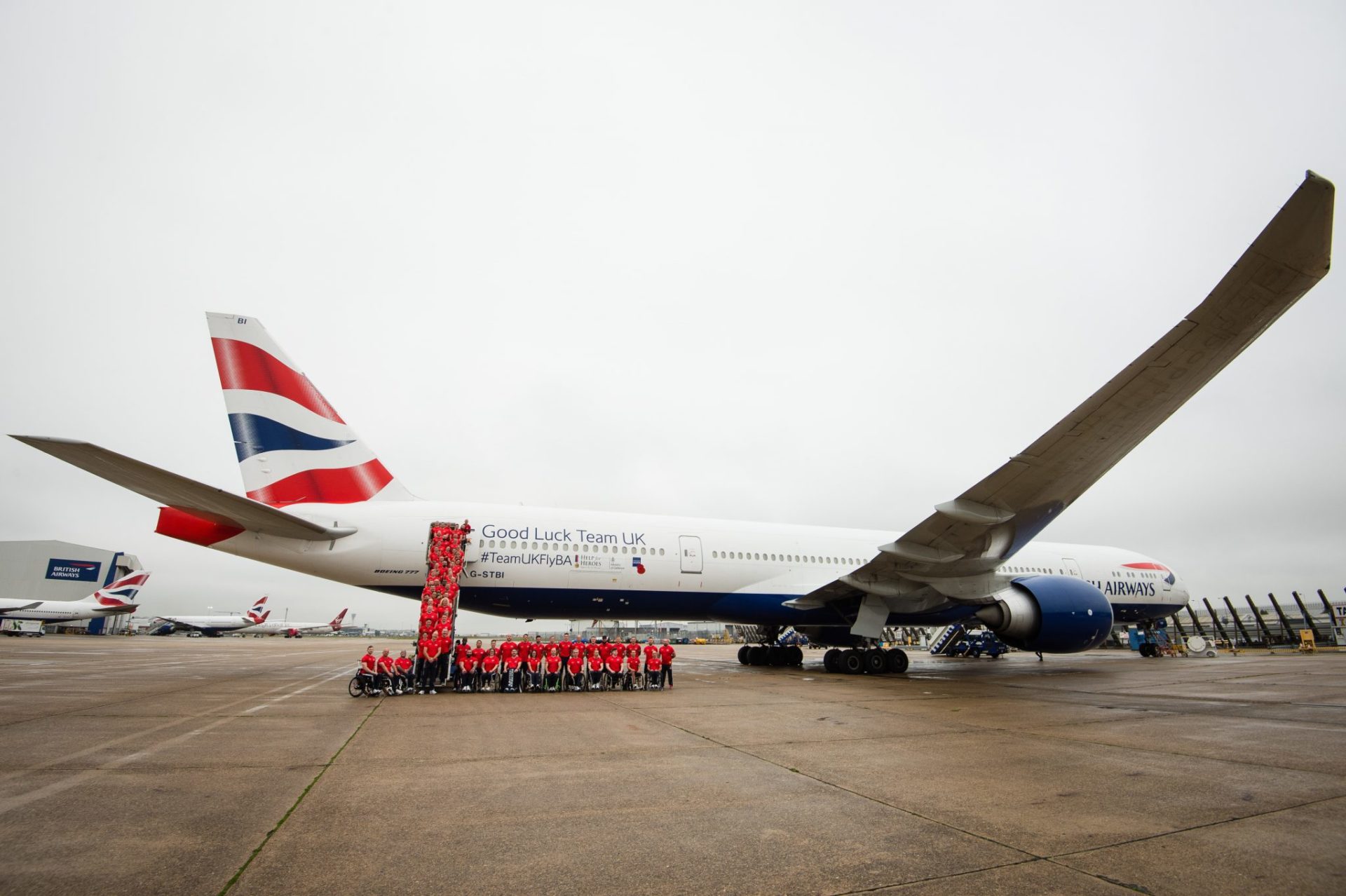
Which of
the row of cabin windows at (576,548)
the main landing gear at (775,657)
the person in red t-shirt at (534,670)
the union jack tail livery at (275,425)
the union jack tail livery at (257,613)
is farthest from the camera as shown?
the union jack tail livery at (257,613)

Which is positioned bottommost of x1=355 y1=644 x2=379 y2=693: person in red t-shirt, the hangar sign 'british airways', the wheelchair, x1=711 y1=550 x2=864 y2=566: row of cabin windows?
the wheelchair

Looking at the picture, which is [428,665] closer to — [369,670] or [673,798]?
[369,670]

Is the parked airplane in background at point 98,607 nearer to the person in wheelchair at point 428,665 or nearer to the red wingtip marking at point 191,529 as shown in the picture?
the red wingtip marking at point 191,529

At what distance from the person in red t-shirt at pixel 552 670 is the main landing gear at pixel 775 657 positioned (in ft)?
25.2

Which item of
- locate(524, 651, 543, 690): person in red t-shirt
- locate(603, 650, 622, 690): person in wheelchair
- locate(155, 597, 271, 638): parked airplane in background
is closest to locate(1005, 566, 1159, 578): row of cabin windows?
locate(603, 650, 622, 690): person in wheelchair

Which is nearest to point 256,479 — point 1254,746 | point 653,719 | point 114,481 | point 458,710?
point 114,481

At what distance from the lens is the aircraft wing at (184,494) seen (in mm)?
7570

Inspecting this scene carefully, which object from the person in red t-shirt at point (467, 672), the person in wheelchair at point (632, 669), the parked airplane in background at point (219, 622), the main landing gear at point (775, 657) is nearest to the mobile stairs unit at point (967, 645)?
the main landing gear at point (775, 657)

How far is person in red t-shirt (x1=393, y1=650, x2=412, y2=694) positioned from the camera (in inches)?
394

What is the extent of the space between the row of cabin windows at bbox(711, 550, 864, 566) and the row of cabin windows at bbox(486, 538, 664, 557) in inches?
64.5

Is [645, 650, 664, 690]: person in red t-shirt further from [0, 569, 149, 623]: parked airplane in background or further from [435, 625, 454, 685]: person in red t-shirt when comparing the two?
[0, 569, 149, 623]: parked airplane in background

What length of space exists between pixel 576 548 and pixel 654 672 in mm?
3198

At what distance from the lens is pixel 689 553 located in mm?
14844

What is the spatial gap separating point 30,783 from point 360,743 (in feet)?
7.01
